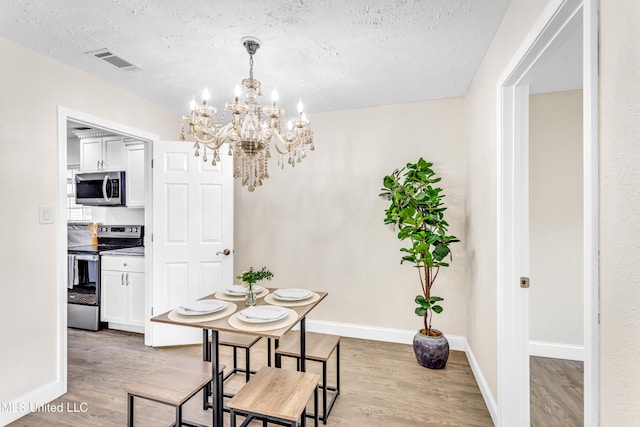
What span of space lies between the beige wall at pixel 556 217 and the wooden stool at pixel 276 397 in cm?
248

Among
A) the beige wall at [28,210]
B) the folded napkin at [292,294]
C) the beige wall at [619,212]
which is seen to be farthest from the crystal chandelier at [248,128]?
the beige wall at [619,212]

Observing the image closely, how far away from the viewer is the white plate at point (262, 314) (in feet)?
5.41

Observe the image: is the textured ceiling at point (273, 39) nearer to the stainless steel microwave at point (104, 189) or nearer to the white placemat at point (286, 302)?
the stainless steel microwave at point (104, 189)

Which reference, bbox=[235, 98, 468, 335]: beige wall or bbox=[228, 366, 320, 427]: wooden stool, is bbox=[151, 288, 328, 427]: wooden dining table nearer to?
bbox=[228, 366, 320, 427]: wooden stool

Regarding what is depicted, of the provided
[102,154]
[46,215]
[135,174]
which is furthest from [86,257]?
[46,215]

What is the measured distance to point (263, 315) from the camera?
1.70 m

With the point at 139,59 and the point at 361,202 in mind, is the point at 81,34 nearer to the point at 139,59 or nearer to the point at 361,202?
the point at 139,59

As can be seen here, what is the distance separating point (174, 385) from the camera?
1646 mm

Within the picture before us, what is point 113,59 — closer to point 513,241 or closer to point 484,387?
point 513,241

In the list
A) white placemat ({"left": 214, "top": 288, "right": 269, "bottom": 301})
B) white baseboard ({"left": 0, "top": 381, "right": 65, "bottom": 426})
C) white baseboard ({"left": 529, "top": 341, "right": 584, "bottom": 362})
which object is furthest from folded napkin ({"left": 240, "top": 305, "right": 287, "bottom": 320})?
white baseboard ({"left": 529, "top": 341, "right": 584, "bottom": 362})

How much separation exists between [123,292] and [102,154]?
177cm

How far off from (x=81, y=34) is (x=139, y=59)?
1.21 feet

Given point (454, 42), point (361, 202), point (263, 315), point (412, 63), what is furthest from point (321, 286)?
point (454, 42)

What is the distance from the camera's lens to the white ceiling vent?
223cm
